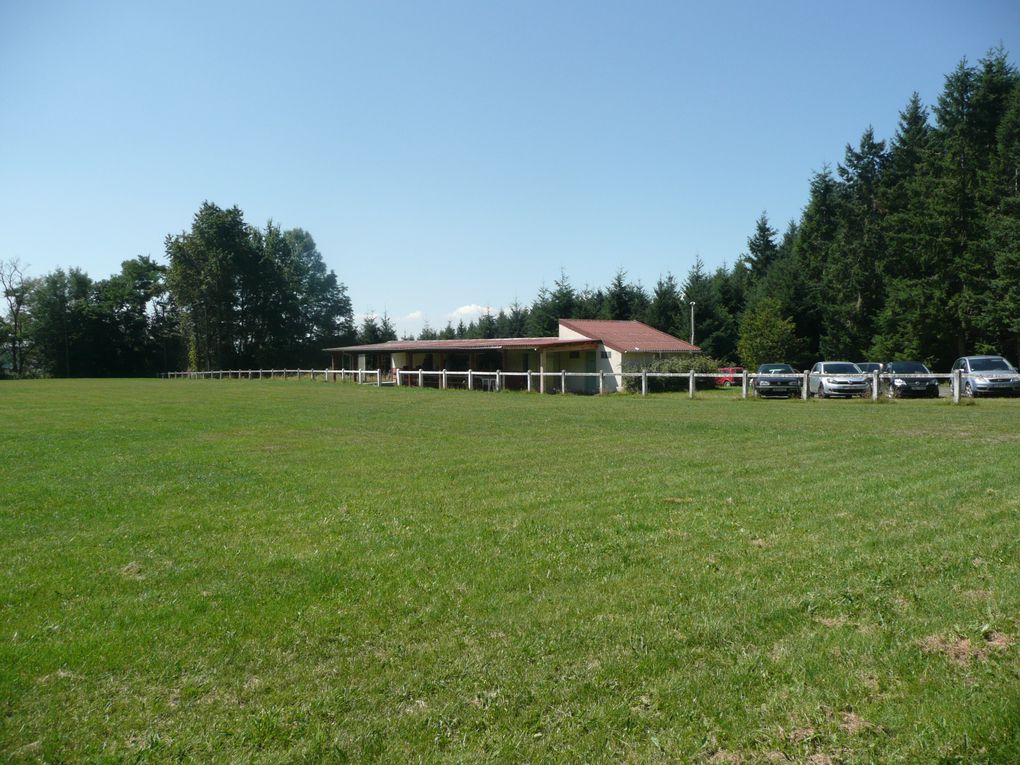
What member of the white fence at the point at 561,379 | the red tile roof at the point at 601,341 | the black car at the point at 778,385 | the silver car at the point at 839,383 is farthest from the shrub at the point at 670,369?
the silver car at the point at 839,383

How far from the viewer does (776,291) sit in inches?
2020

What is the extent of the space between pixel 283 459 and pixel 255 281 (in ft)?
238

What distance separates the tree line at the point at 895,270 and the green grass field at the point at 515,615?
118ft

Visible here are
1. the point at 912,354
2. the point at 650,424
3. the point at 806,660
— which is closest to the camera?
the point at 806,660

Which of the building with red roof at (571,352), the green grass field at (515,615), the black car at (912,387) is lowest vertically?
the green grass field at (515,615)

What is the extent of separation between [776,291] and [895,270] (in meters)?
7.84

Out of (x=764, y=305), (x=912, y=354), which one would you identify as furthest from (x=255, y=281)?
(x=912, y=354)

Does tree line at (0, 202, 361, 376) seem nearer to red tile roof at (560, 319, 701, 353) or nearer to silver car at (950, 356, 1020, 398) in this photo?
red tile roof at (560, 319, 701, 353)

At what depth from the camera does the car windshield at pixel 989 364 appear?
88.5 ft

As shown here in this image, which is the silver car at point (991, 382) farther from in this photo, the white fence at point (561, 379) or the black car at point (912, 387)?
the black car at point (912, 387)

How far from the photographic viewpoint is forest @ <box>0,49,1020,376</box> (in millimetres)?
40219

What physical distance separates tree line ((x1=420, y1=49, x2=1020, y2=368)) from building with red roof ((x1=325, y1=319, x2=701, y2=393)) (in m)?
10.2

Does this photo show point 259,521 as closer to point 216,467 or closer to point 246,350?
point 216,467

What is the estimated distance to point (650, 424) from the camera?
1620cm
